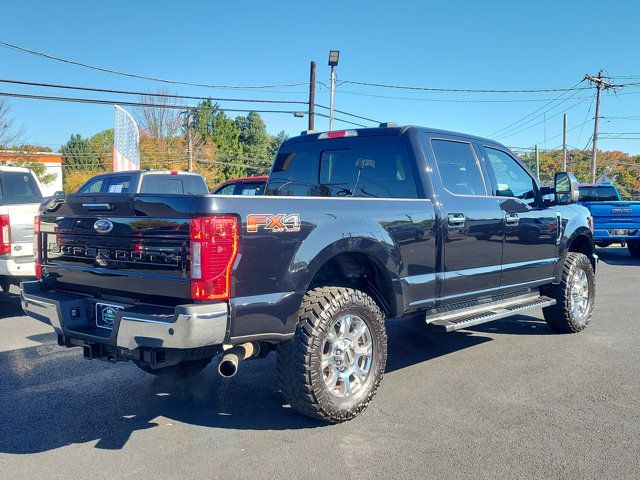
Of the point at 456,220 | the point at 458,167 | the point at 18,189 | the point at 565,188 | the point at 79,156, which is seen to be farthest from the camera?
the point at 79,156

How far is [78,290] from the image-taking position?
415 cm

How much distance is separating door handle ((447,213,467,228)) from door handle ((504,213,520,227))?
0.73m

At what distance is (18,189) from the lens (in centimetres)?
830

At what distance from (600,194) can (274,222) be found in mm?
15381

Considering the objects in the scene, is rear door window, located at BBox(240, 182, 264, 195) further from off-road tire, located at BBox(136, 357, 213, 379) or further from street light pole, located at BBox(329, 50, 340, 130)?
street light pole, located at BBox(329, 50, 340, 130)

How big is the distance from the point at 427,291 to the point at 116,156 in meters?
15.6

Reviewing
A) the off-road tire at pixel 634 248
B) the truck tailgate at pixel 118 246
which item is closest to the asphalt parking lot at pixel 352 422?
the truck tailgate at pixel 118 246

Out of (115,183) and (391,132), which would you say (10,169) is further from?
(391,132)

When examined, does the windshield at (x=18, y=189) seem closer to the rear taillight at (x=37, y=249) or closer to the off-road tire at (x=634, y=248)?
the rear taillight at (x=37, y=249)

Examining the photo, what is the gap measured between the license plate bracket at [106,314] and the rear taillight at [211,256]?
671 millimetres

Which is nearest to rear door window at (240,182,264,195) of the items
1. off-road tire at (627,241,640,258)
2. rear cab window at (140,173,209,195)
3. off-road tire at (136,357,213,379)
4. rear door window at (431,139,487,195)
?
rear cab window at (140,173,209,195)

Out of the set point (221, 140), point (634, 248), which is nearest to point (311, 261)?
point (634, 248)

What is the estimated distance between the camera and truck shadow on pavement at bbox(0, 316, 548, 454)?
13.0 ft

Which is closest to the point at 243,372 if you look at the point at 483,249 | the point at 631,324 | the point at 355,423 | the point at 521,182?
the point at 355,423
